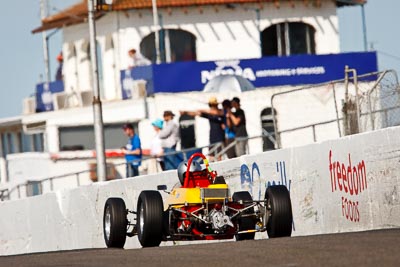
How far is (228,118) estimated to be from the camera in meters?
26.5

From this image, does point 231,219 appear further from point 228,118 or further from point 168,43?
point 168,43

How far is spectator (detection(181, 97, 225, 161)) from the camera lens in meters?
26.8

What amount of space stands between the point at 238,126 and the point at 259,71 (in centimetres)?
1643

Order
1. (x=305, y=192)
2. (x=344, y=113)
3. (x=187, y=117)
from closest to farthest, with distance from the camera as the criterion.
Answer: (x=305, y=192), (x=344, y=113), (x=187, y=117)

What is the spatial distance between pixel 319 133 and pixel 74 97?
1783 centimetres

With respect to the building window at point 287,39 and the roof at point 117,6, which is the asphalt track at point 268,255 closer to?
the roof at point 117,6

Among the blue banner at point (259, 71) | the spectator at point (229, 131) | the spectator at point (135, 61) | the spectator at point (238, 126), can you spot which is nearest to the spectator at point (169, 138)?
the spectator at point (229, 131)

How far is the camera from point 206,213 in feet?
58.1

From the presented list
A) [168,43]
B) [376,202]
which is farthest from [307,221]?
[168,43]

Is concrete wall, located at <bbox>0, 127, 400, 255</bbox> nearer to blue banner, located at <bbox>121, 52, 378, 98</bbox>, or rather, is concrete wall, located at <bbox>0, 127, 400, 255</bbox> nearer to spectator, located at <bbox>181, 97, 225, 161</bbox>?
spectator, located at <bbox>181, 97, 225, 161</bbox>

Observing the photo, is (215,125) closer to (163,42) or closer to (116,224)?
(116,224)

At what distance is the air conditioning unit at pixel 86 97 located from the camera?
45.8 meters

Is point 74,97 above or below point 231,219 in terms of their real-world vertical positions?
above

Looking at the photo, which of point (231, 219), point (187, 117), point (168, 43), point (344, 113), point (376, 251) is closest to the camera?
point (376, 251)
